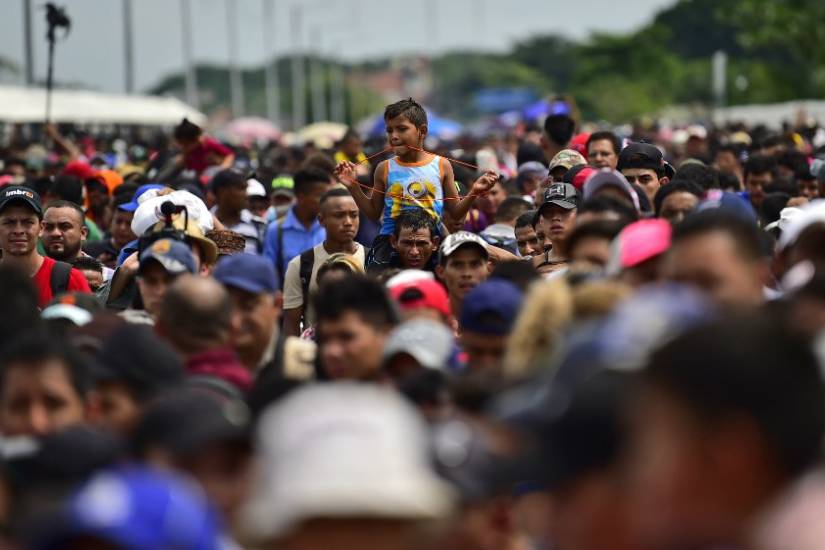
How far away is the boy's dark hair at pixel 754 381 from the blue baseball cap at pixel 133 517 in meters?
0.92

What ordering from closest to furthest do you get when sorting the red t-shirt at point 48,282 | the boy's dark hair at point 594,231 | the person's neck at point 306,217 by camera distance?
the boy's dark hair at point 594,231
the red t-shirt at point 48,282
the person's neck at point 306,217

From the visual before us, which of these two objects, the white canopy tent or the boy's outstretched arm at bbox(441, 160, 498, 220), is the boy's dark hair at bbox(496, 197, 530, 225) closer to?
the boy's outstretched arm at bbox(441, 160, 498, 220)

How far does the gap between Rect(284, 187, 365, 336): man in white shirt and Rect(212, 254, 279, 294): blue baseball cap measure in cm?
308

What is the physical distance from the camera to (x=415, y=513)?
3.49m

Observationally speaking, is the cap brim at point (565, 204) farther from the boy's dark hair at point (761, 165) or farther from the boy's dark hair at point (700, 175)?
the boy's dark hair at point (761, 165)

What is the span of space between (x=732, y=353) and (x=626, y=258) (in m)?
3.46

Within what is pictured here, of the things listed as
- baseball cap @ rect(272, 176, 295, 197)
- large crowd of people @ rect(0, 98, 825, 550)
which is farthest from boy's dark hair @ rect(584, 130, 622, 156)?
baseball cap @ rect(272, 176, 295, 197)

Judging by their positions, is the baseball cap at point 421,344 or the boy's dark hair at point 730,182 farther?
the boy's dark hair at point 730,182

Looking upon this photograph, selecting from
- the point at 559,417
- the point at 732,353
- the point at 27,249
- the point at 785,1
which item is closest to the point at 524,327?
the point at 559,417

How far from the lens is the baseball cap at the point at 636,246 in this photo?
6.67m

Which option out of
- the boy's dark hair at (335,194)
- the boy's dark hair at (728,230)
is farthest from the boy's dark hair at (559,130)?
the boy's dark hair at (728,230)

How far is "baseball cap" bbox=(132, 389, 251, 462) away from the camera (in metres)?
4.79

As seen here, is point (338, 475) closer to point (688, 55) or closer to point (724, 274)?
point (724, 274)

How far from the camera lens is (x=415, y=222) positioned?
11.1 meters
